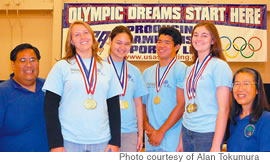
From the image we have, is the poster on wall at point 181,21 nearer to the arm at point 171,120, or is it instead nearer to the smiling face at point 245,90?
the arm at point 171,120

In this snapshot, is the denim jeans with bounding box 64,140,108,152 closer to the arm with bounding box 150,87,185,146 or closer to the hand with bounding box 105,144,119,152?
the hand with bounding box 105,144,119,152

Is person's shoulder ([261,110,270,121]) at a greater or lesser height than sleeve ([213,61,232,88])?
lesser

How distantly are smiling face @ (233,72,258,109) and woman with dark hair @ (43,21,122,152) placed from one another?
3.08ft

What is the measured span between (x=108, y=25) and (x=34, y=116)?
427cm

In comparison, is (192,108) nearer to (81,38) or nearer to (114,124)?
(114,124)

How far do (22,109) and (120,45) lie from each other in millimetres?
1078

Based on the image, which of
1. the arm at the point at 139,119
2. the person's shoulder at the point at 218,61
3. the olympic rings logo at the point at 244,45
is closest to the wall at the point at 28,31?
the olympic rings logo at the point at 244,45

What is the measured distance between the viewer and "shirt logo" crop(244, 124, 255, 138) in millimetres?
1979

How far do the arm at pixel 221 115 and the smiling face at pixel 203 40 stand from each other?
1.29 ft

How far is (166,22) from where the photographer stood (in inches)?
246

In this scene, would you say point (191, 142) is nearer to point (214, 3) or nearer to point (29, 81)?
point (29, 81)

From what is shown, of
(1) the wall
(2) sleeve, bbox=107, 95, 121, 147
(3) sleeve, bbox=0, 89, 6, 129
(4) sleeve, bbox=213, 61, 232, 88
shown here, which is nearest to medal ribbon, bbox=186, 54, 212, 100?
(4) sleeve, bbox=213, 61, 232, 88

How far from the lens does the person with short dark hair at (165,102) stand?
2.83m
